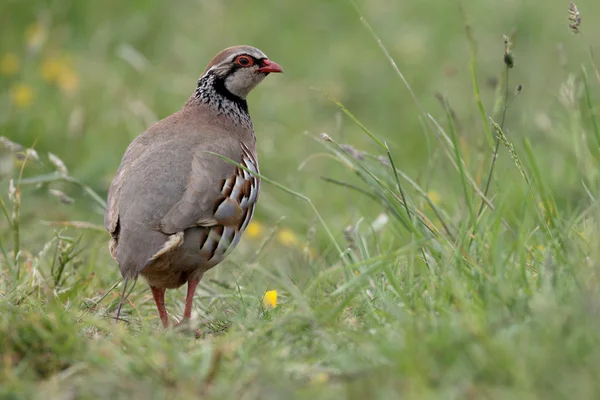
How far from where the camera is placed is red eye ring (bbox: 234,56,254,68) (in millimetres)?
5000

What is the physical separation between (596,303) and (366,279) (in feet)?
3.48

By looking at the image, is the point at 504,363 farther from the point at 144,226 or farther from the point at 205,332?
the point at 144,226

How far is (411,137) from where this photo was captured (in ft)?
26.5

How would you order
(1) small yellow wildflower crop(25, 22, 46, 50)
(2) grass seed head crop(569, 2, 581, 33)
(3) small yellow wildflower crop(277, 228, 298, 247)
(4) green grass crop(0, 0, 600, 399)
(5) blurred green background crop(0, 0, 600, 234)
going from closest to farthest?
(4) green grass crop(0, 0, 600, 399) < (2) grass seed head crop(569, 2, 581, 33) < (3) small yellow wildflower crop(277, 228, 298, 247) < (1) small yellow wildflower crop(25, 22, 46, 50) < (5) blurred green background crop(0, 0, 600, 234)

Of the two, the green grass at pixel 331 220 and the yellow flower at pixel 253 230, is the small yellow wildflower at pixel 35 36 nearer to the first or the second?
the green grass at pixel 331 220

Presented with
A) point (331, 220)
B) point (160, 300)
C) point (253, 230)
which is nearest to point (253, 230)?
point (253, 230)

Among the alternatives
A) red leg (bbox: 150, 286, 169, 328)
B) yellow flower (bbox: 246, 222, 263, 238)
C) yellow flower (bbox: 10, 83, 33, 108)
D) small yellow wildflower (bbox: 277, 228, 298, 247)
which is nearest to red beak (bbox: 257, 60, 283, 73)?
small yellow wildflower (bbox: 277, 228, 298, 247)

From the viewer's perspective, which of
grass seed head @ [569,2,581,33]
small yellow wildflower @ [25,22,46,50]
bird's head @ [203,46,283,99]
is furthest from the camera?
small yellow wildflower @ [25,22,46,50]

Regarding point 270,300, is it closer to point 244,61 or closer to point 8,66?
point 244,61

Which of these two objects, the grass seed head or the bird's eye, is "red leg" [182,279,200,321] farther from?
the grass seed head

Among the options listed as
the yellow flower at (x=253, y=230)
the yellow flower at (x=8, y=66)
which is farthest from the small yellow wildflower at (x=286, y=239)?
the yellow flower at (x=8, y=66)

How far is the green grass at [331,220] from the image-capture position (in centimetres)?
263

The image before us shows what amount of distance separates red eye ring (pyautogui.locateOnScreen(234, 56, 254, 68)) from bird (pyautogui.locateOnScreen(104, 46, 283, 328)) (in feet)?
1.97

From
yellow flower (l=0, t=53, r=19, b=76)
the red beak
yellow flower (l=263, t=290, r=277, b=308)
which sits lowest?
yellow flower (l=263, t=290, r=277, b=308)
